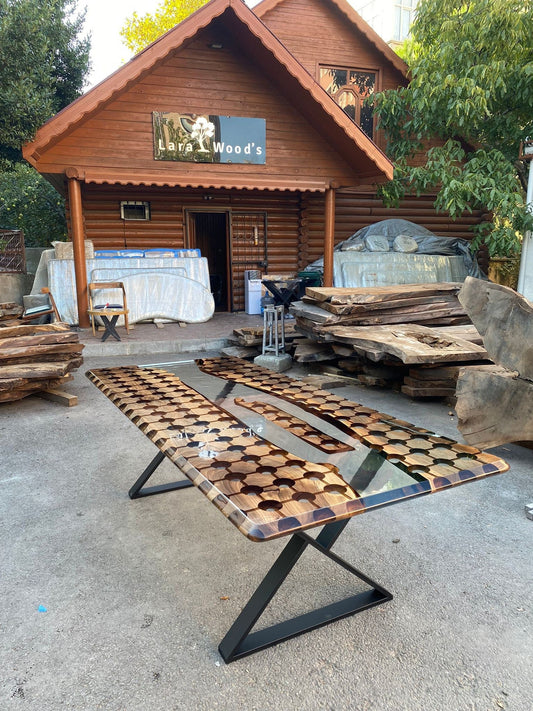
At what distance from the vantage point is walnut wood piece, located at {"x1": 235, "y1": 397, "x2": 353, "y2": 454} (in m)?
2.44

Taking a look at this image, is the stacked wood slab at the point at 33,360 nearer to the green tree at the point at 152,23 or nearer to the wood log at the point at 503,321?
the wood log at the point at 503,321

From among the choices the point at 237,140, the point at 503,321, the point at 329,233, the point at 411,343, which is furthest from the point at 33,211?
the point at 503,321

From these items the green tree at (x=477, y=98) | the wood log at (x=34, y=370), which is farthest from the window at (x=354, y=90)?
the wood log at (x=34, y=370)

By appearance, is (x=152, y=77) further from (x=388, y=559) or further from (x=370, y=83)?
(x=388, y=559)

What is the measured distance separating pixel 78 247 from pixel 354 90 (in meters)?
8.00

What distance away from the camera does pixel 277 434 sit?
2.64m

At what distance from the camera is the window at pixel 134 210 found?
11586 millimetres

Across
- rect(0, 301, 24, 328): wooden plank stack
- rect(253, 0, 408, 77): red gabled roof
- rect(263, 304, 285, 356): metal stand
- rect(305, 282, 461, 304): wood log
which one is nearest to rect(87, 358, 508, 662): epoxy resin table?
rect(305, 282, 461, 304): wood log

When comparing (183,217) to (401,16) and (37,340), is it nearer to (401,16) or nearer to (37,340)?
(37,340)

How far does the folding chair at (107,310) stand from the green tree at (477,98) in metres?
6.34

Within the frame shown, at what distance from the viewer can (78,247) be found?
30.7 feet

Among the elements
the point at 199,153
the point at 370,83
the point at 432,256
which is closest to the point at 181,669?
the point at 199,153

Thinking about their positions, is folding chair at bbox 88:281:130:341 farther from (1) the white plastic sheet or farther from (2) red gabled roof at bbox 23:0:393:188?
(1) the white plastic sheet

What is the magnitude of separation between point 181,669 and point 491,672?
1200 millimetres
